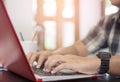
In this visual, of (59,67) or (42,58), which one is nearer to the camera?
(59,67)

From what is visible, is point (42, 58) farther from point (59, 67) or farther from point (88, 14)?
point (88, 14)

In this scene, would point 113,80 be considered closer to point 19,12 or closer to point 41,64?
point 41,64

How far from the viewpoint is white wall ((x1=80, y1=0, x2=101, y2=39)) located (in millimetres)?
1556

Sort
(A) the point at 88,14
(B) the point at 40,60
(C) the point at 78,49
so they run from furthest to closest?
(A) the point at 88,14 < (C) the point at 78,49 < (B) the point at 40,60

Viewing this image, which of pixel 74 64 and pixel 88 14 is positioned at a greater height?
pixel 74 64

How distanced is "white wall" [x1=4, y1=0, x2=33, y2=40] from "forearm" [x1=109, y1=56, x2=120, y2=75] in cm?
99

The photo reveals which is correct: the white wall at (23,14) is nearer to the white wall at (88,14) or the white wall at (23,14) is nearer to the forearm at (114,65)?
the white wall at (88,14)

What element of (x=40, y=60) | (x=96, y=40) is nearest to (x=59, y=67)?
(x=40, y=60)

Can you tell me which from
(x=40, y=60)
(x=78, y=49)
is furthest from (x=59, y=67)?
(x=78, y=49)

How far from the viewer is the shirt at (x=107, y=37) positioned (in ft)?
3.87

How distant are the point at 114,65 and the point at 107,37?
1.88 ft

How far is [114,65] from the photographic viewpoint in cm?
69

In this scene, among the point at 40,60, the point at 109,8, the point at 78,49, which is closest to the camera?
the point at 40,60

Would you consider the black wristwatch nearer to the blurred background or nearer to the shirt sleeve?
the shirt sleeve
